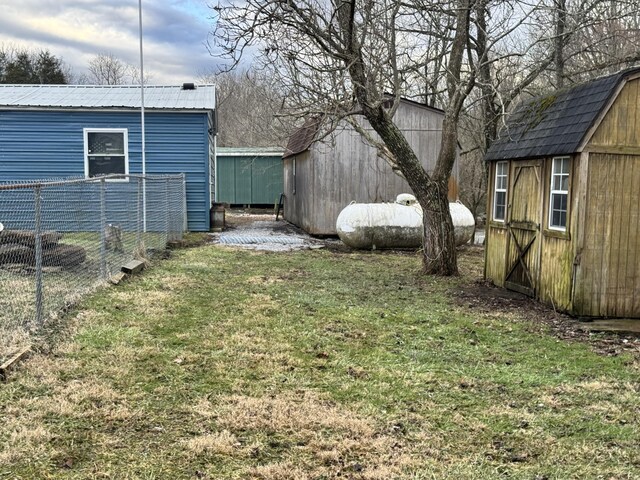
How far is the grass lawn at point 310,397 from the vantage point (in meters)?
3.11

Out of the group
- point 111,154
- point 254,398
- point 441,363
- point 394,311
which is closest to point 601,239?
point 394,311

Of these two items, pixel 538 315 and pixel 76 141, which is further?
pixel 76 141

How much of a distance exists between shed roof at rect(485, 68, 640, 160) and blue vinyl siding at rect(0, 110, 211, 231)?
9143 millimetres

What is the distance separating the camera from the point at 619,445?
3.39 meters

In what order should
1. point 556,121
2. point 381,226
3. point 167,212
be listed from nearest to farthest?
point 556,121 → point 167,212 → point 381,226

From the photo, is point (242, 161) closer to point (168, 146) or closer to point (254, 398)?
point (168, 146)

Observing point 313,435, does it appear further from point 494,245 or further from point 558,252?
point 494,245

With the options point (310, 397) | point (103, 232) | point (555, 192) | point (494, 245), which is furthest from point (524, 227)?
point (103, 232)

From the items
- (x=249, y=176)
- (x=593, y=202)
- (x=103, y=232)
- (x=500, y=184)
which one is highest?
(x=249, y=176)

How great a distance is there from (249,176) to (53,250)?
63.5ft

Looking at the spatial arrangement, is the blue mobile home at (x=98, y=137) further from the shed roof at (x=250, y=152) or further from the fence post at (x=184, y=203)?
the shed roof at (x=250, y=152)

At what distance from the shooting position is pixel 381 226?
13148 mm

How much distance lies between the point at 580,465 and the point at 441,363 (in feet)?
6.02

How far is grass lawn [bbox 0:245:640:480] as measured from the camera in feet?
10.2
